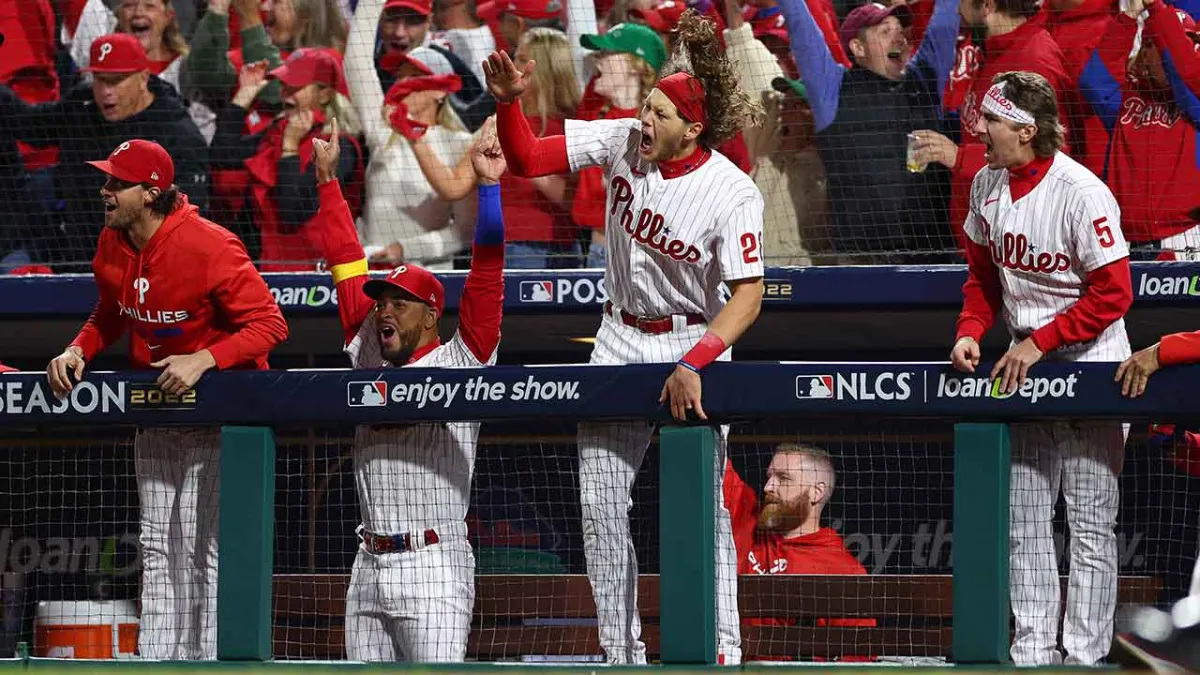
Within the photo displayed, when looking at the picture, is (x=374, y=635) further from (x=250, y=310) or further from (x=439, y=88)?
(x=439, y=88)

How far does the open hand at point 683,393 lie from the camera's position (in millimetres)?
4129

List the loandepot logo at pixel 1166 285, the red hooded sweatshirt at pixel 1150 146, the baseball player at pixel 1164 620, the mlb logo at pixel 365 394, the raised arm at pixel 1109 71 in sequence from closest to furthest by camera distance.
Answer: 1. the baseball player at pixel 1164 620
2. the mlb logo at pixel 365 394
3. the loandepot logo at pixel 1166 285
4. the red hooded sweatshirt at pixel 1150 146
5. the raised arm at pixel 1109 71

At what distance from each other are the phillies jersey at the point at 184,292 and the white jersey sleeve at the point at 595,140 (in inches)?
38.2

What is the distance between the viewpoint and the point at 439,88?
7.36 metres

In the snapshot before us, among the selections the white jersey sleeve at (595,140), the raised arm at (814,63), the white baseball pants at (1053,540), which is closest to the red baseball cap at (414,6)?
the raised arm at (814,63)

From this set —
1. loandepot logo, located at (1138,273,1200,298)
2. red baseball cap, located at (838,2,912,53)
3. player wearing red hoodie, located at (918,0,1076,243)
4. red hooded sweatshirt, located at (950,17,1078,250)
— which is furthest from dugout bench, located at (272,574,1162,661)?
red baseball cap, located at (838,2,912,53)

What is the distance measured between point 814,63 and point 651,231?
2.55 m

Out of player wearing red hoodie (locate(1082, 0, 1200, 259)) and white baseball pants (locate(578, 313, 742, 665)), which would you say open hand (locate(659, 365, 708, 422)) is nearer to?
white baseball pants (locate(578, 313, 742, 665))

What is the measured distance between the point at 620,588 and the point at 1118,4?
11.8 feet

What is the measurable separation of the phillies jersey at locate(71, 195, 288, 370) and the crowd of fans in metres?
2.05

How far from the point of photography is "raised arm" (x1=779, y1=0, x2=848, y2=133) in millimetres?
7039

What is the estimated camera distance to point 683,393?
4141 millimetres

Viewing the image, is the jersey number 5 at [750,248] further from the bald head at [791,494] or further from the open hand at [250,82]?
the open hand at [250,82]

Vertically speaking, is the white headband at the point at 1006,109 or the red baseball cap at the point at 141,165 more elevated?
the white headband at the point at 1006,109
